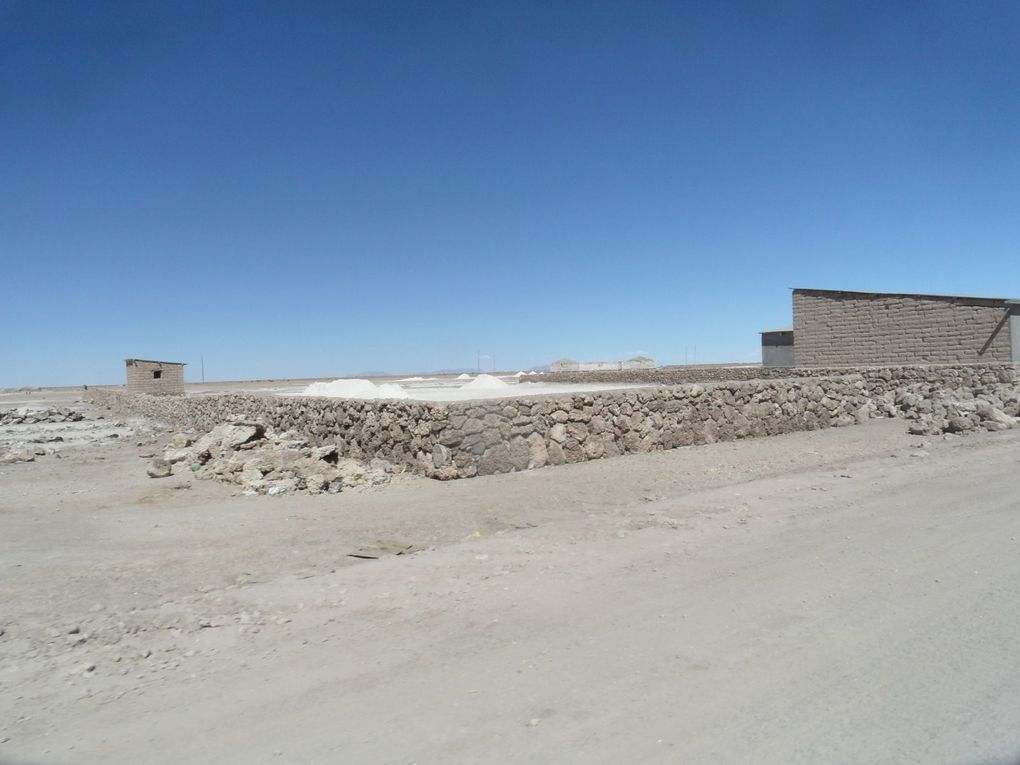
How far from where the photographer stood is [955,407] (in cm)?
1422

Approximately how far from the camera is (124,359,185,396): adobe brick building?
36312 mm

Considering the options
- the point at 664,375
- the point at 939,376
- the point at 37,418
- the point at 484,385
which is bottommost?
the point at 37,418

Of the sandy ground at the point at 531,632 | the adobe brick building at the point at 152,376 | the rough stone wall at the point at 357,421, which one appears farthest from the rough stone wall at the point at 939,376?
the adobe brick building at the point at 152,376

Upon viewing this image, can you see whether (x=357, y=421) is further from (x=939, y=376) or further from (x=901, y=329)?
(x=901, y=329)

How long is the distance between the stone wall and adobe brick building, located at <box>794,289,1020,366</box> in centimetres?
648

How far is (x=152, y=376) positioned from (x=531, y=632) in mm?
38402

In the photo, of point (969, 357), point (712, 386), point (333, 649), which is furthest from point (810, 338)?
point (333, 649)

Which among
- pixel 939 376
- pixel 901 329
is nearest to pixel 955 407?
pixel 939 376

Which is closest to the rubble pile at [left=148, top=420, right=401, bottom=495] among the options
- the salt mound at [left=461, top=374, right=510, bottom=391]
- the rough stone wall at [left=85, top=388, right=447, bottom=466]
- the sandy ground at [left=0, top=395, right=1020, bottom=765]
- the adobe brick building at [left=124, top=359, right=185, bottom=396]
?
the rough stone wall at [left=85, top=388, right=447, bottom=466]

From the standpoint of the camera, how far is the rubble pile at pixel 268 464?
9.73 m

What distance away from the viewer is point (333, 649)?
12.8 feet

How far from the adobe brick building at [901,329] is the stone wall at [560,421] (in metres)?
6.48

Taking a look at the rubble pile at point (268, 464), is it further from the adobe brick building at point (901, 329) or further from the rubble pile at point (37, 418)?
the rubble pile at point (37, 418)

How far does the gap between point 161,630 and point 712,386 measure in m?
10.6
